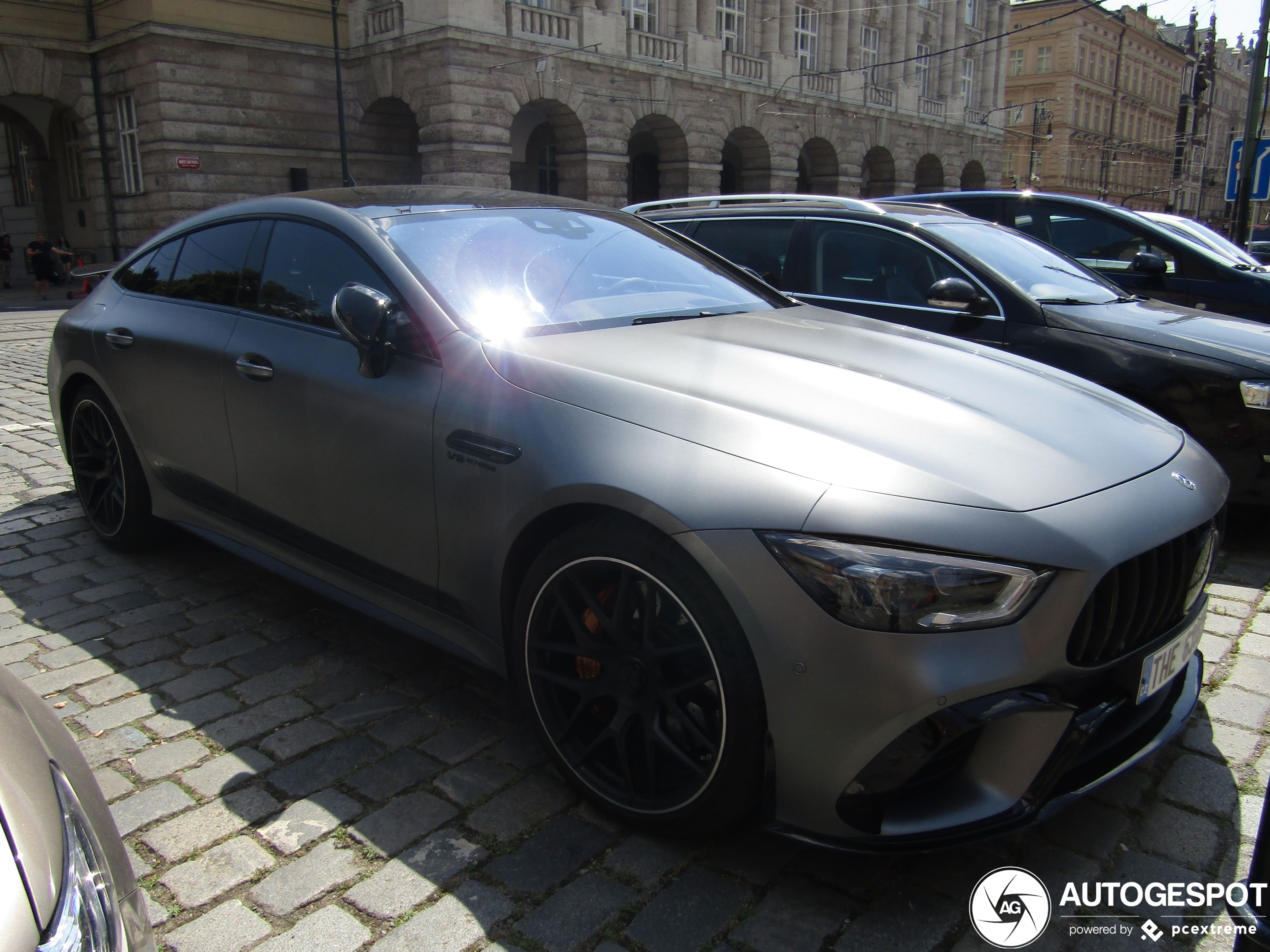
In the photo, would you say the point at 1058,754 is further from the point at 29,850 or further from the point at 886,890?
the point at 29,850

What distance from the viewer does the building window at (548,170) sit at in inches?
1203

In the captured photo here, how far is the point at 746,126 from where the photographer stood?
104 feet

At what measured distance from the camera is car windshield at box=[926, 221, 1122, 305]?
5035mm

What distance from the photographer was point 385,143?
27.1m

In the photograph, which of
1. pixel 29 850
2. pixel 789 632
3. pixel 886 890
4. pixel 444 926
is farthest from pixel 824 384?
pixel 29 850

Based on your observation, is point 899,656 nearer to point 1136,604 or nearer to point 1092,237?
point 1136,604

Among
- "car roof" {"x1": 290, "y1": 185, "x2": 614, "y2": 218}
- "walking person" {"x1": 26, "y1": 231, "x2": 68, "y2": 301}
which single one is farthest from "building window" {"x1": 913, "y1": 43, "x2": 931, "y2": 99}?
"car roof" {"x1": 290, "y1": 185, "x2": 614, "y2": 218}

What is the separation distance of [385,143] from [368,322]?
2676 cm

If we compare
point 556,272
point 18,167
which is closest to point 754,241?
point 556,272

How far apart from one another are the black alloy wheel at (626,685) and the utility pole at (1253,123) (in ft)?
51.9

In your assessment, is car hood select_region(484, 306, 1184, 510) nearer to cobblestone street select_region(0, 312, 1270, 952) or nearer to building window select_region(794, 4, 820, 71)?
cobblestone street select_region(0, 312, 1270, 952)

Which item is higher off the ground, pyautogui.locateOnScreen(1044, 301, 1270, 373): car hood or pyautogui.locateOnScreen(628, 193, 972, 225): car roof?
pyautogui.locateOnScreen(628, 193, 972, 225): car roof

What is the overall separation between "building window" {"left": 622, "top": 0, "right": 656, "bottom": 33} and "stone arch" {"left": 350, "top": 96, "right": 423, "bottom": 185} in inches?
278

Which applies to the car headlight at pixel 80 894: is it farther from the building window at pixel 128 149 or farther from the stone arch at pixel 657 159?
the stone arch at pixel 657 159
